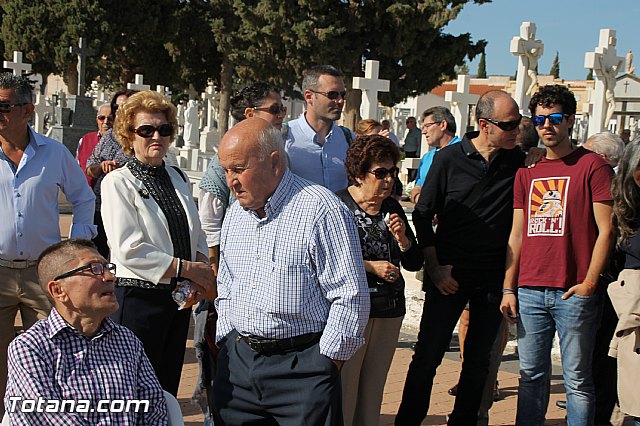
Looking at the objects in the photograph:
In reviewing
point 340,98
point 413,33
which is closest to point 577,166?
point 340,98

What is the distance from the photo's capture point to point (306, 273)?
10.9ft

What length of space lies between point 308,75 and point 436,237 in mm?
1272

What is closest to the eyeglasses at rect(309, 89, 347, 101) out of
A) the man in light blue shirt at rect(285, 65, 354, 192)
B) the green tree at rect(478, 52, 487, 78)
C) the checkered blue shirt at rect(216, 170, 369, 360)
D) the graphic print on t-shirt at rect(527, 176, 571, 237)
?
the man in light blue shirt at rect(285, 65, 354, 192)

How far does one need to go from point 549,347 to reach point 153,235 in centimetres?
228

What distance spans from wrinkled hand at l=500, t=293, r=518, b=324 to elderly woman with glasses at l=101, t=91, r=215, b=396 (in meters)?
1.68

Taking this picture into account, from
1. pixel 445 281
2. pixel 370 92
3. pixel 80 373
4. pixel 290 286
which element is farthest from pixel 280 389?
pixel 370 92

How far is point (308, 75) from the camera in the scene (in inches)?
206

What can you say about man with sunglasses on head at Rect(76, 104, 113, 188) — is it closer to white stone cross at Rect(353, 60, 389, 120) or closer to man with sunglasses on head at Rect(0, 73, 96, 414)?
man with sunglasses on head at Rect(0, 73, 96, 414)

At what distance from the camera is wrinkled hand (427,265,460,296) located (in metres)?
4.89

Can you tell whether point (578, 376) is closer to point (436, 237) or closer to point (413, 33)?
→ point (436, 237)

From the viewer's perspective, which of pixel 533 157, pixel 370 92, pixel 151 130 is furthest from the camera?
pixel 370 92

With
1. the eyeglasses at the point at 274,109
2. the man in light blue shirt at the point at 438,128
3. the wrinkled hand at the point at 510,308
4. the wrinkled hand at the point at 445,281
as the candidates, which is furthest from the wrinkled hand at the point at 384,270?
the man in light blue shirt at the point at 438,128

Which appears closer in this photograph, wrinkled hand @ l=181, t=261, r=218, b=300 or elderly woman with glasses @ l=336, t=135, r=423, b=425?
wrinkled hand @ l=181, t=261, r=218, b=300

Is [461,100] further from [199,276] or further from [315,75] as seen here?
[199,276]
